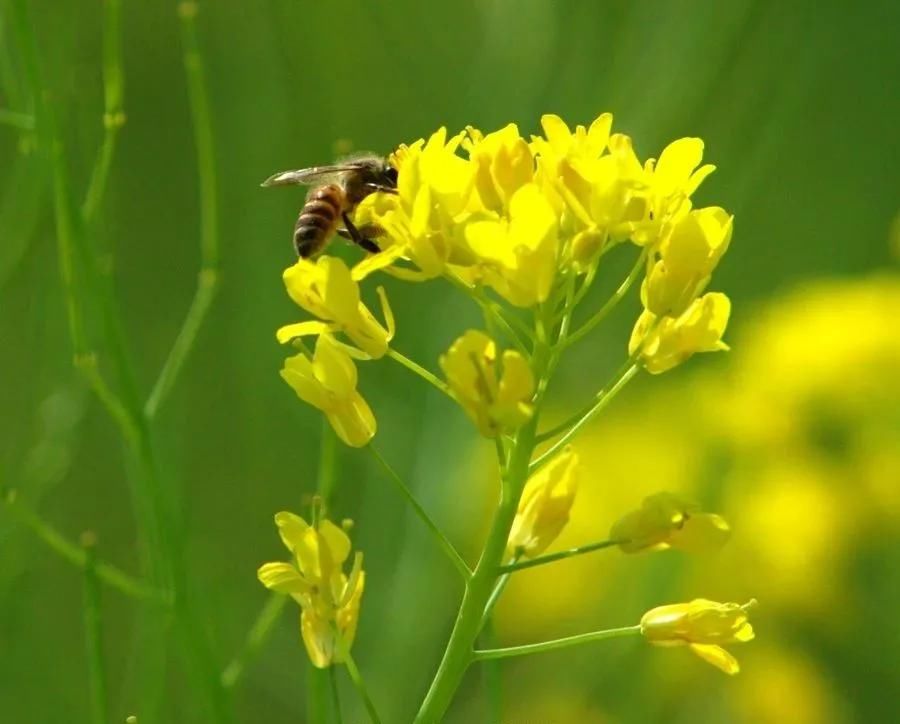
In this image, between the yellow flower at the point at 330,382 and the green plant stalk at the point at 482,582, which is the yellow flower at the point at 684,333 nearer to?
the green plant stalk at the point at 482,582

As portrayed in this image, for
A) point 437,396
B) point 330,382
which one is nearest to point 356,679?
point 330,382

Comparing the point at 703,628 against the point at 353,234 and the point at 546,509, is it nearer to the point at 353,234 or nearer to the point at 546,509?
the point at 546,509

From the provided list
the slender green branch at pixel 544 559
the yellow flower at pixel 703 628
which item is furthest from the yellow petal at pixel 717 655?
the slender green branch at pixel 544 559

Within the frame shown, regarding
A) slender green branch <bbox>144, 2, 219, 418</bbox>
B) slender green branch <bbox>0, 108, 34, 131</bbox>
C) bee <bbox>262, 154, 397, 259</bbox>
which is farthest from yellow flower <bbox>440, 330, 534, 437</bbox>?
slender green branch <bbox>0, 108, 34, 131</bbox>

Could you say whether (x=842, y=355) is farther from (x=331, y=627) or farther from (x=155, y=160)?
(x=155, y=160)

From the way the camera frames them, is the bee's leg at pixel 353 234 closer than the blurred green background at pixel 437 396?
Yes

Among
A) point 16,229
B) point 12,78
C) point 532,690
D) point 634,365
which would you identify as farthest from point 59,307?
point 634,365

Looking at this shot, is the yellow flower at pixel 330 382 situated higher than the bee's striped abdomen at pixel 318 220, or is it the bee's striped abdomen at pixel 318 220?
the bee's striped abdomen at pixel 318 220
